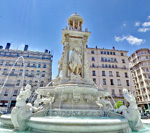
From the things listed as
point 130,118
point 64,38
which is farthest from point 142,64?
point 130,118

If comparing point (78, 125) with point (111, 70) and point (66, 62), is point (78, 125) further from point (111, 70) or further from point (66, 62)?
point (111, 70)

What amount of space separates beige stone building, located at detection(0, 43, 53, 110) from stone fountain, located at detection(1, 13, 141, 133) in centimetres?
3264

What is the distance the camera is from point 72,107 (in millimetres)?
6531

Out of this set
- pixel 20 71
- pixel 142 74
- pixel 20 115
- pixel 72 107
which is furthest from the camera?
pixel 142 74

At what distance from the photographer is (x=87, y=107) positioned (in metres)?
6.61

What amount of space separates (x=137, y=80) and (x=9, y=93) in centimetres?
4933

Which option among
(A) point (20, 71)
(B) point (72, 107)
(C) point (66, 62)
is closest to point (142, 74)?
(C) point (66, 62)

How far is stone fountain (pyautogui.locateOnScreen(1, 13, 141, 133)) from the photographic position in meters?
3.49

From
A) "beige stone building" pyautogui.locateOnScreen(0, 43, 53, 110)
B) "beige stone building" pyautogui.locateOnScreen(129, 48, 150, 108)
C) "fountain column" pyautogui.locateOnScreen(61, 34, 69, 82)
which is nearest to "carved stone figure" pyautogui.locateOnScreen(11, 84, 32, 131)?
"fountain column" pyautogui.locateOnScreen(61, 34, 69, 82)

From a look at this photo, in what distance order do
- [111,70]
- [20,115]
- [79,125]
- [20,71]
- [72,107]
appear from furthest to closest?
[20,71]
[111,70]
[72,107]
[20,115]
[79,125]

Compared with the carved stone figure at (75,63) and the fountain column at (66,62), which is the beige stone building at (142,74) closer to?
the carved stone figure at (75,63)

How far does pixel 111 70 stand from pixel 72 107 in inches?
1357

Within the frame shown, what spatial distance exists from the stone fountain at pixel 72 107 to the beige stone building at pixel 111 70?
26899mm

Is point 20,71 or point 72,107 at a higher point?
point 20,71
